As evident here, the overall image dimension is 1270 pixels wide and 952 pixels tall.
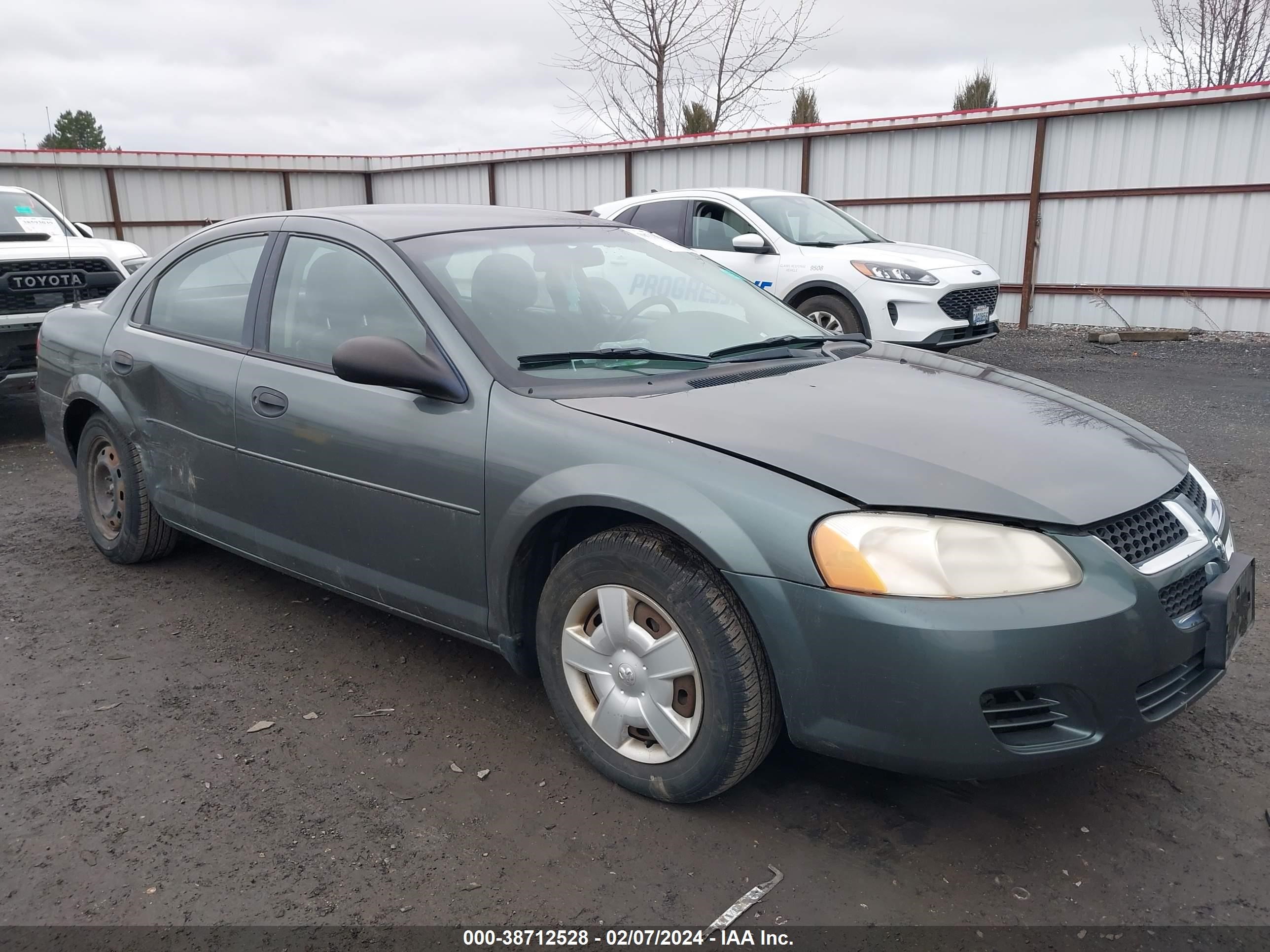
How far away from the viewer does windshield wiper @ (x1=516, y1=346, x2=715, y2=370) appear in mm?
3029

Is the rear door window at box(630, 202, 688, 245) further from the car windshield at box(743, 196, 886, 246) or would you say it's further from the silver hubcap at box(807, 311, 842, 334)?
the silver hubcap at box(807, 311, 842, 334)

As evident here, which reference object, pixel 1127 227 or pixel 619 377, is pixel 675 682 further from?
pixel 1127 227

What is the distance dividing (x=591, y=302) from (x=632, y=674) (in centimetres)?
134

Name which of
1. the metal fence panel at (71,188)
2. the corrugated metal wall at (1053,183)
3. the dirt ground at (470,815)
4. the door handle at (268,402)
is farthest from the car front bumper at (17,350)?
the metal fence panel at (71,188)

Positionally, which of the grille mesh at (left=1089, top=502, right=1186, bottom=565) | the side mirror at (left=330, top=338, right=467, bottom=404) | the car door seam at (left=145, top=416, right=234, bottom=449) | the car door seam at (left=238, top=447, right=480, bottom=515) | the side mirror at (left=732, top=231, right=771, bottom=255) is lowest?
the car door seam at (left=238, top=447, right=480, bottom=515)

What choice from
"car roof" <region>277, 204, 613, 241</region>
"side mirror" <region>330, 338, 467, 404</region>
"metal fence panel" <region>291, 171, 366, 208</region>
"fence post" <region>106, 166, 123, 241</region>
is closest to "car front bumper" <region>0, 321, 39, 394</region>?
"car roof" <region>277, 204, 613, 241</region>

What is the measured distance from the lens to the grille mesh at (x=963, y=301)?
8.80 meters

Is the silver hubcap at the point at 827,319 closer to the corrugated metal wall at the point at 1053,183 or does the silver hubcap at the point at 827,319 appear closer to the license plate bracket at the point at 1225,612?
the corrugated metal wall at the point at 1053,183

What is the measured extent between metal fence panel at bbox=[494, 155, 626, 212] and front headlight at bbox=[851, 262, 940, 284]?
30.0 feet

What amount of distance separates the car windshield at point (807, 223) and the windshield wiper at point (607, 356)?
251 inches

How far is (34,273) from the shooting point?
23.6 ft

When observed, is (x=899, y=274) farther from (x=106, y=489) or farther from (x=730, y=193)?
(x=106, y=489)

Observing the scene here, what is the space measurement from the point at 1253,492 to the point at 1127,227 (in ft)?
28.9

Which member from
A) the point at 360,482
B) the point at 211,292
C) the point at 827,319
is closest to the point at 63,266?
the point at 211,292
